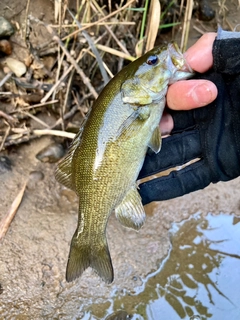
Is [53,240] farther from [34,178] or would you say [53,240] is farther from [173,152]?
[173,152]

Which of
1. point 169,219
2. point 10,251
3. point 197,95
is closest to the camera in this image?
point 197,95

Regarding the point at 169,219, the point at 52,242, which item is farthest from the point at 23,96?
the point at 169,219

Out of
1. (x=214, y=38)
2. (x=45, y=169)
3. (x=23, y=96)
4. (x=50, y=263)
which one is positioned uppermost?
(x=214, y=38)

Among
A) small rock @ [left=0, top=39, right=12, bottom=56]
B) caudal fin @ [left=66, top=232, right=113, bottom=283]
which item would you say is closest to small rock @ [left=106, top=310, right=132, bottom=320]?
caudal fin @ [left=66, top=232, right=113, bottom=283]

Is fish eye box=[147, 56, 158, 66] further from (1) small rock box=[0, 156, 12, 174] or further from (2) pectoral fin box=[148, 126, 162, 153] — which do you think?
(1) small rock box=[0, 156, 12, 174]

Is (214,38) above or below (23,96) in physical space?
above

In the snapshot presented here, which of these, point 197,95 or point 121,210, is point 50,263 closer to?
point 121,210
